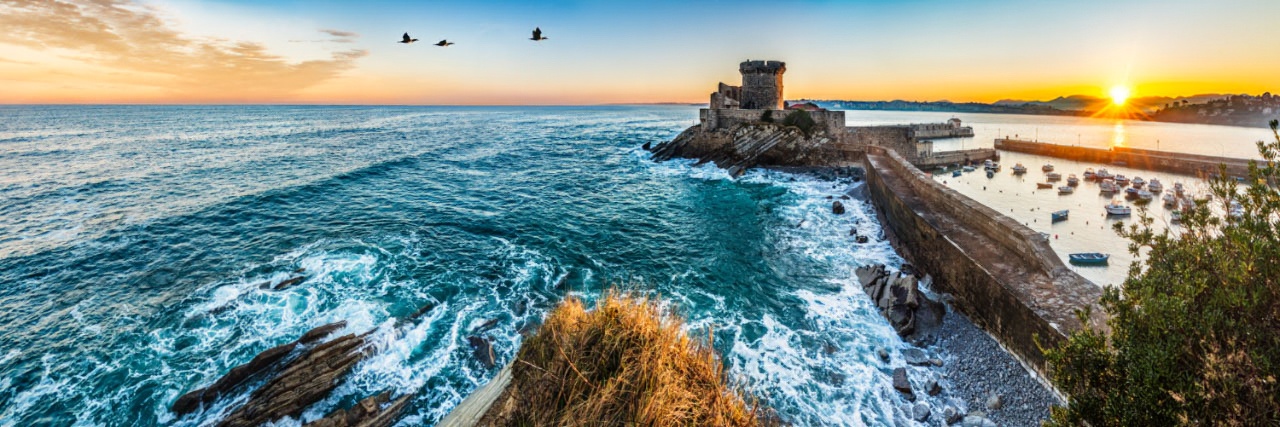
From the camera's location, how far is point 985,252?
1225cm

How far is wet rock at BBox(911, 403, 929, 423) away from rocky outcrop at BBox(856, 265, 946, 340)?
1511mm

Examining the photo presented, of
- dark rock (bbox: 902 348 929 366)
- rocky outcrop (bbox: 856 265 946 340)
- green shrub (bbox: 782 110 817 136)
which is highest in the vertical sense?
green shrub (bbox: 782 110 817 136)

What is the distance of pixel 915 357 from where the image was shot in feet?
31.8

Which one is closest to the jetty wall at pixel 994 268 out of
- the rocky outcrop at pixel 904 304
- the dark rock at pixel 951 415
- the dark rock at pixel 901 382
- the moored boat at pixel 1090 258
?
the rocky outcrop at pixel 904 304

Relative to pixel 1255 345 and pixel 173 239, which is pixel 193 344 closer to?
pixel 173 239

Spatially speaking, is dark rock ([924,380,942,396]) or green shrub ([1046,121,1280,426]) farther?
dark rock ([924,380,942,396])

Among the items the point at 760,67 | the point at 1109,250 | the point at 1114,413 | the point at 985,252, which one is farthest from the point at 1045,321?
the point at 760,67

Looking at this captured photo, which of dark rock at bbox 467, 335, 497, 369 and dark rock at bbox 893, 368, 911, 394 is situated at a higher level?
dark rock at bbox 467, 335, 497, 369

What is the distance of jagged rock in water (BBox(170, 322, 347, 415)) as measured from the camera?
8.43m

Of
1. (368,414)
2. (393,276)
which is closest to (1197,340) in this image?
(368,414)

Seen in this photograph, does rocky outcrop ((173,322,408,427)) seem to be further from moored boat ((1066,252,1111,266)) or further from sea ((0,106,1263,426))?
moored boat ((1066,252,1111,266))

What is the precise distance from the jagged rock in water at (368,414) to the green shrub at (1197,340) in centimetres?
993

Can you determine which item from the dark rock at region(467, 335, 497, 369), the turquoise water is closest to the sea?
the turquoise water

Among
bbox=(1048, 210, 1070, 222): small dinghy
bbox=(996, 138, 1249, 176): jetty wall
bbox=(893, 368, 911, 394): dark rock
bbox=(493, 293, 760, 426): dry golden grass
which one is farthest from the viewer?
bbox=(996, 138, 1249, 176): jetty wall
